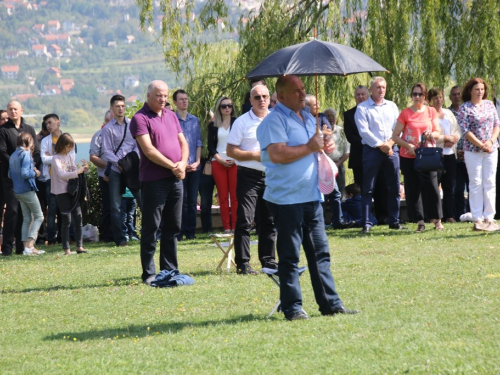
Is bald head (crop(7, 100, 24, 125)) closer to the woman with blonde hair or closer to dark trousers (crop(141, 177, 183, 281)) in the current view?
dark trousers (crop(141, 177, 183, 281))

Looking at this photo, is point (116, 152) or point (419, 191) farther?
point (116, 152)

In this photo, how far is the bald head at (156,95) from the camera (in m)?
10.0

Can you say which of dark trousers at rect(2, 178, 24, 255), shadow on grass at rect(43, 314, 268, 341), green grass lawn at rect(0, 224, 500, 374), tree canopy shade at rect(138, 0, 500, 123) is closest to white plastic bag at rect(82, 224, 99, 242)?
dark trousers at rect(2, 178, 24, 255)

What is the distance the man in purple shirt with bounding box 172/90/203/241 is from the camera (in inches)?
595

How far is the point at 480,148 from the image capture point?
1342cm

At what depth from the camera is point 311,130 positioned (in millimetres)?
7824

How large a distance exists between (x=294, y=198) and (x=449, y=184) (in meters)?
8.64

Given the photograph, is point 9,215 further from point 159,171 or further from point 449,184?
point 449,184

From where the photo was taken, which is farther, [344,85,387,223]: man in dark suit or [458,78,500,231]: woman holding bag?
[344,85,387,223]: man in dark suit

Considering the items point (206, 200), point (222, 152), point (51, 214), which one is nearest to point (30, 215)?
point (51, 214)

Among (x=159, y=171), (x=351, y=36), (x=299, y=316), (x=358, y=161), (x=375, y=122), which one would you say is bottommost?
(x=299, y=316)

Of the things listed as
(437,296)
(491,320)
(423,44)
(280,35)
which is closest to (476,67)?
(423,44)

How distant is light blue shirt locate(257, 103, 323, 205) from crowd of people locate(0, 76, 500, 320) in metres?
2.46

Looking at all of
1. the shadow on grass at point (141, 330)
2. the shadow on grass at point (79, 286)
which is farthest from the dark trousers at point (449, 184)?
the shadow on grass at point (141, 330)
